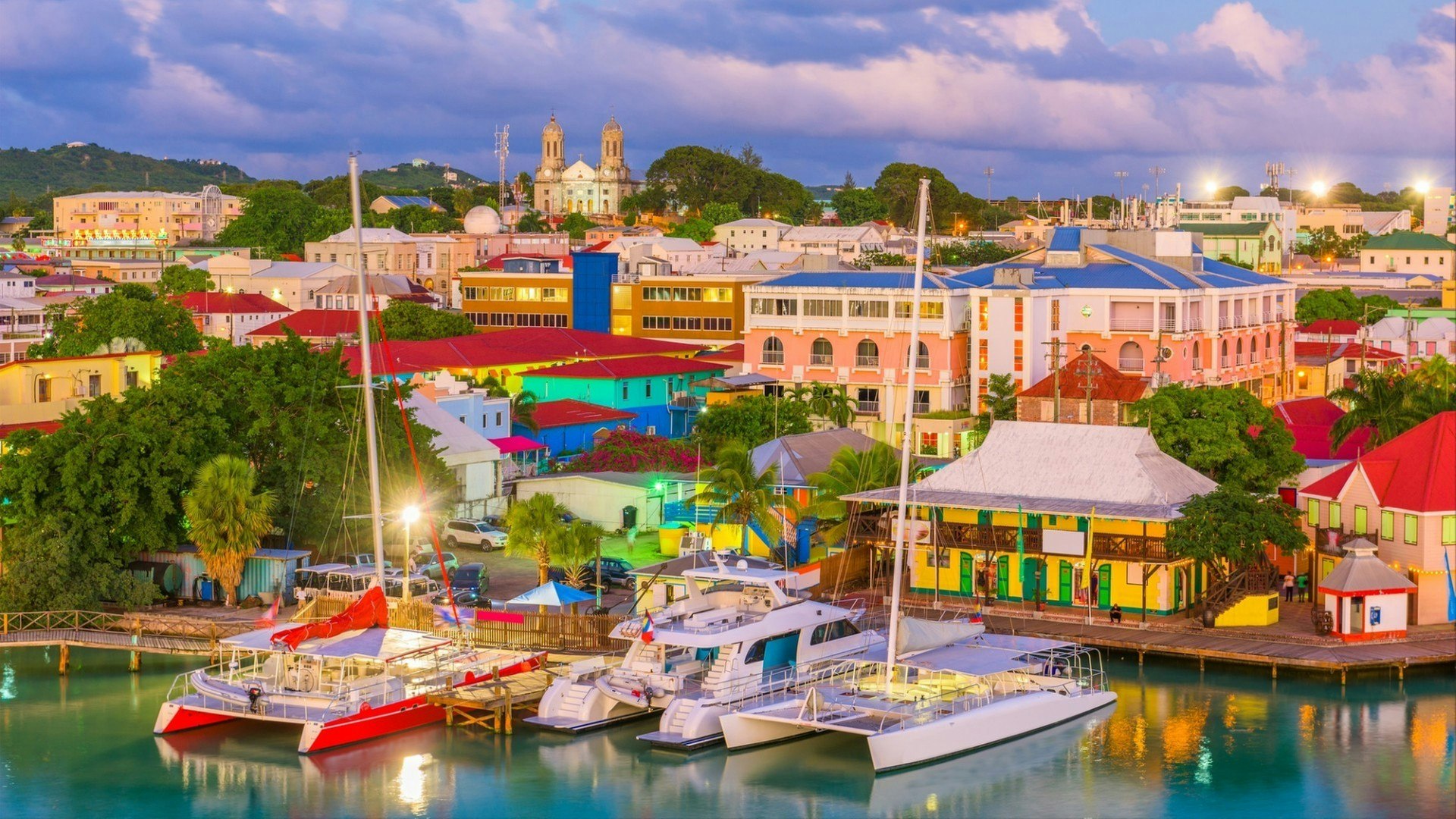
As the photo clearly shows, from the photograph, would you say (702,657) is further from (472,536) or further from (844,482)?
(472,536)

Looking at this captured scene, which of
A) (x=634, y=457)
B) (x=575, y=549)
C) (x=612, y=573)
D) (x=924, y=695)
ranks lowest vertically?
(x=924, y=695)

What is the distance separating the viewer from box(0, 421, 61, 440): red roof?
166ft

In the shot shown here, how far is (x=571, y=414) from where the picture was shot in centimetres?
6894

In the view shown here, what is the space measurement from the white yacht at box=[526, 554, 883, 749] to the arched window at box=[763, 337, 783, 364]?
119 feet

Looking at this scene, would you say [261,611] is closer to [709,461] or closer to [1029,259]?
[709,461]

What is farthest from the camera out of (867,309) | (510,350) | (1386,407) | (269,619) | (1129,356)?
(510,350)

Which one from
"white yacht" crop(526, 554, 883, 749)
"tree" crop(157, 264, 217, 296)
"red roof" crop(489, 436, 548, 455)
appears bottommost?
"white yacht" crop(526, 554, 883, 749)

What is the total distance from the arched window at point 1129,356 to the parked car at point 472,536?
27053mm

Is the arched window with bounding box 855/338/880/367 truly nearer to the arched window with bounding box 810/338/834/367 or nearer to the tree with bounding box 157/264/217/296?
the arched window with bounding box 810/338/834/367

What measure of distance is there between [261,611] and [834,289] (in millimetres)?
33798

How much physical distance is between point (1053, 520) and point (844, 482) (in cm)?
664

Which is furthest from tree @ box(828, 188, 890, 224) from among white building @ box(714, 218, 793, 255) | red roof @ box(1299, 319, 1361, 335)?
red roof @ box(1299, 319, 1361, 335)

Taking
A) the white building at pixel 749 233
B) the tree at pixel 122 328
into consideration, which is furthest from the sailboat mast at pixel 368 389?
the white building at pixel 749 233

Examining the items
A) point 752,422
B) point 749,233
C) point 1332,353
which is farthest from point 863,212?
point 752,422
